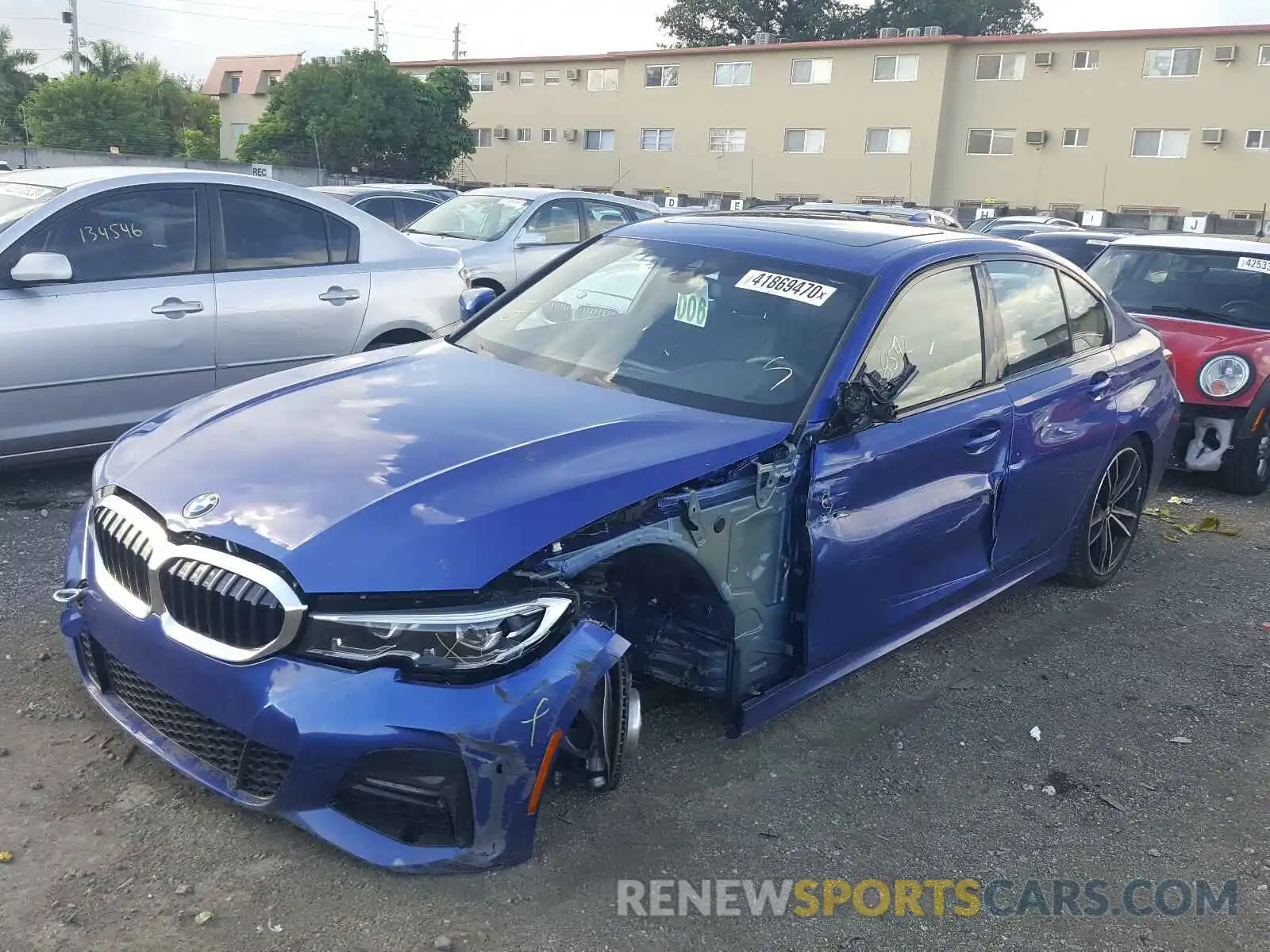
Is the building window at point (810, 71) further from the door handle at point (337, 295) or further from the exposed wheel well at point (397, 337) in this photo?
the door handle at point (337, 295)

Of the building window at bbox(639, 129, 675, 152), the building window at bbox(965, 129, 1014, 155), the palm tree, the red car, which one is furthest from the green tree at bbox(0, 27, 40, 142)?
the red car

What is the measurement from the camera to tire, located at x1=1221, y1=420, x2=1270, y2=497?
7023 mm

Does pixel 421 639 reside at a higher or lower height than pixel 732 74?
lower

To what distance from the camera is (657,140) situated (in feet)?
149

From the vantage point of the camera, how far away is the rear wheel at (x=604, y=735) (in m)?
2.92

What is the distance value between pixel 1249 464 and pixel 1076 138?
35634 millimetres

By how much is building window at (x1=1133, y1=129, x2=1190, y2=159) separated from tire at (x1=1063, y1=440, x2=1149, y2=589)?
3709cm

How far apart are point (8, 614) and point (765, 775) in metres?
2.82

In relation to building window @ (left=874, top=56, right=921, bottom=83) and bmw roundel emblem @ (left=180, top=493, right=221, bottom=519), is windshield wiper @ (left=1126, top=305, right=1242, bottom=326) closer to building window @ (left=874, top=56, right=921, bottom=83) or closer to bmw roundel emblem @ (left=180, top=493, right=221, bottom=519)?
bmw roundel emblem @ (left=180, top=493, right=221, bottom=519)

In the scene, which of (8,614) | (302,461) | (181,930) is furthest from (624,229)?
(181,930)

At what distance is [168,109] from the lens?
2277 inches

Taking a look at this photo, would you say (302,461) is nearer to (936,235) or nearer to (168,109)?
(936,235)

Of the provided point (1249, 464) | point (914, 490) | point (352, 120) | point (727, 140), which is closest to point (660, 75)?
point (727, 140)

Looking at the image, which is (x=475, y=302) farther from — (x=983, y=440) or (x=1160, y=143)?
(x=1160, y=143)
